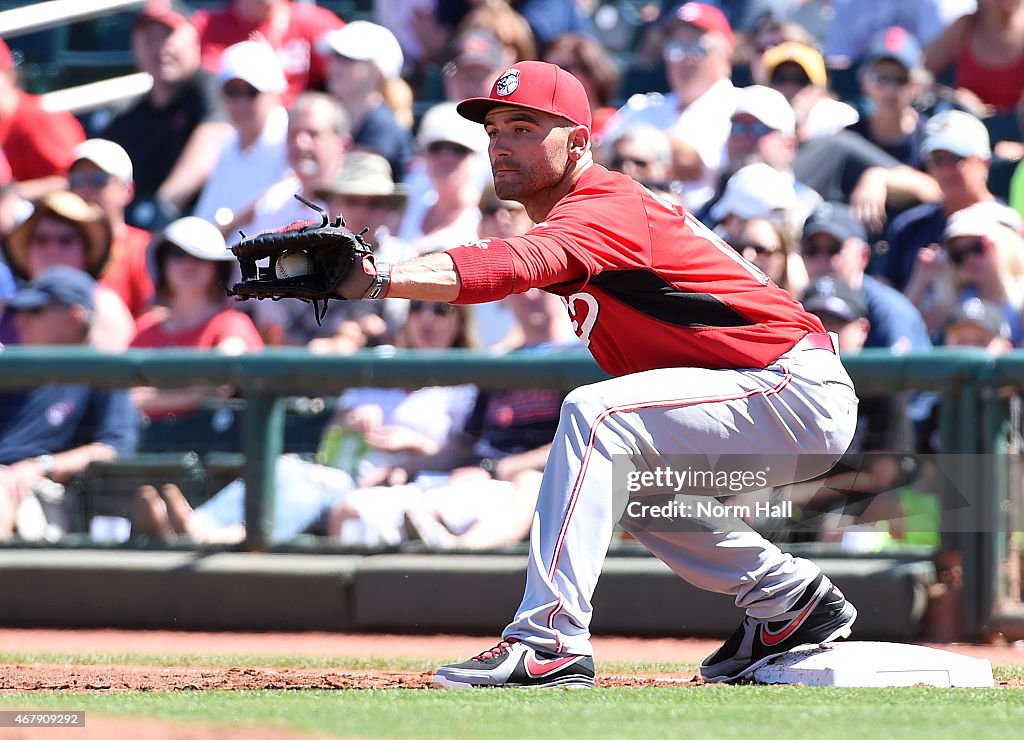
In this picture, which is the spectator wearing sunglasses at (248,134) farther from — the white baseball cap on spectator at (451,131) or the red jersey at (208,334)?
the red jersey at (208,334)

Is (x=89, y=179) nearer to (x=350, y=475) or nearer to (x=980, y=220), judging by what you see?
(x=350, y=475)

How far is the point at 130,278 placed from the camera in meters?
7.97

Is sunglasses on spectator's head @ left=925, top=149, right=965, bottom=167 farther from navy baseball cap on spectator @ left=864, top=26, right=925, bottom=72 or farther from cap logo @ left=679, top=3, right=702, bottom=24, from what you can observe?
cap logo @ left=679, top=3, right=702, bottom=24

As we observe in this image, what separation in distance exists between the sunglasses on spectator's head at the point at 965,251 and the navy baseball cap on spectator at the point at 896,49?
1385mm

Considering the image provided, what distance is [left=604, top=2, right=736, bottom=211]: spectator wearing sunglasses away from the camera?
801 cm

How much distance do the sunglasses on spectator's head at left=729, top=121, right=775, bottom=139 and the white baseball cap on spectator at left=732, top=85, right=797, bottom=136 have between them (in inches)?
0.8

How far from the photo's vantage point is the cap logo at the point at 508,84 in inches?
167

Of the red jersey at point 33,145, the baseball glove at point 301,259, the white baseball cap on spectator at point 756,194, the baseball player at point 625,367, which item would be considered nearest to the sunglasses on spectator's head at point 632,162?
the white baseball cap on spectator at point 756,194

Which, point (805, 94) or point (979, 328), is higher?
point (805, 94)

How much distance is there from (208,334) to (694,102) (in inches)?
114

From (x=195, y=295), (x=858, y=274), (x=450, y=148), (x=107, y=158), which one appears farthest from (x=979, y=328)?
(x=107, y=158)

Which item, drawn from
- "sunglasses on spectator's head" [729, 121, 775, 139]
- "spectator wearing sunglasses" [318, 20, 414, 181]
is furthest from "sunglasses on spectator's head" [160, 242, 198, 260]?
"sunglasses on spectator's head" [729, 121, 775, 139]

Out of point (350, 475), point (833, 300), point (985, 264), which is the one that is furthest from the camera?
point (985, 264)

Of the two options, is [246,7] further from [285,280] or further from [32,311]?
[285,280]
